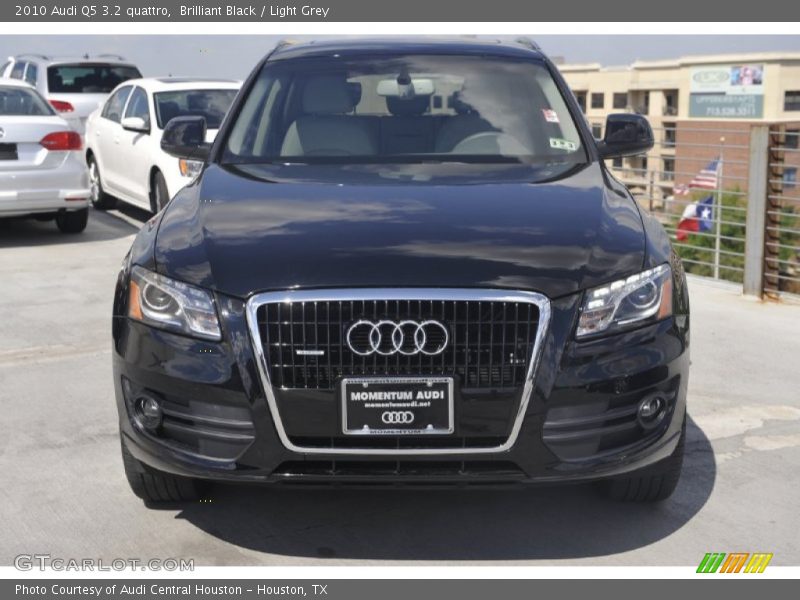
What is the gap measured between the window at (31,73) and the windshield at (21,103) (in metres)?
6.77

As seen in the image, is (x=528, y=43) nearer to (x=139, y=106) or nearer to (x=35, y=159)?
(x=35, y=159)

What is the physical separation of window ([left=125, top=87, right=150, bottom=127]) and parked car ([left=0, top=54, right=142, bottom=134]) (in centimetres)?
→ 487

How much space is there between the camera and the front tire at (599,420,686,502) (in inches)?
171

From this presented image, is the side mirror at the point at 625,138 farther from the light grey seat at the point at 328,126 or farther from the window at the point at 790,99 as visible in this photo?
the window at the point at 790,99

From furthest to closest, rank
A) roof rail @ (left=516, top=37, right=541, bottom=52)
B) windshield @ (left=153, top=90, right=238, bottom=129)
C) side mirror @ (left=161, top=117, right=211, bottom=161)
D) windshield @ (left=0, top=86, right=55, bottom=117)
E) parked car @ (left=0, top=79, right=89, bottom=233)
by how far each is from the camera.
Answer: windshield @ (left=153, top=90, right=238, bottom=129)
windshield @ (left=0, top=86, right=55, bottom=117)
parked car @ (left=0, top=79, right=89, bottom=233)
roof rail @ (left=516, top=37, right=541, bottom=52)
side mirror @ (left=161, top=117, right=211, bottom=161)

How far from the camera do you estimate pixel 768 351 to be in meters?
7.24

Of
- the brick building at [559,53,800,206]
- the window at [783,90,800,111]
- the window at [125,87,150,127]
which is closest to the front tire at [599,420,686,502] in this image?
the window at [125,87,150,127]

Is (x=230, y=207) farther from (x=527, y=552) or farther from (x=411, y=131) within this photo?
(x=527, y=552)

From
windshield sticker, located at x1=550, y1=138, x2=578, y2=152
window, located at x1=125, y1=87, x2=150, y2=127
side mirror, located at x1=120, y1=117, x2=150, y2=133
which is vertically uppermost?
window, located at x1=125, y1=87, x2=150, y2=127

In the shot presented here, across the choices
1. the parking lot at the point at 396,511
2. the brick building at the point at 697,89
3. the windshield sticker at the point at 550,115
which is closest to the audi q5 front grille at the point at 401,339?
the parking lot at the point at 396,511

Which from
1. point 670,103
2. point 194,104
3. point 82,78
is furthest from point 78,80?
point 670,103

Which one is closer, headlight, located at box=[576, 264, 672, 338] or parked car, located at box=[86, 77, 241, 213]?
headlight, located at box=[576, 264, 672, 338]

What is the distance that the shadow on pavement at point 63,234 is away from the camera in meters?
11.5

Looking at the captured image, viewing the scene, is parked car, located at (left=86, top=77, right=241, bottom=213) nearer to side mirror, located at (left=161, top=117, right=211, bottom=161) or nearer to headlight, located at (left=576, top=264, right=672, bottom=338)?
side mirror, located at (left=161, top=117, right=211, bottom=161)
